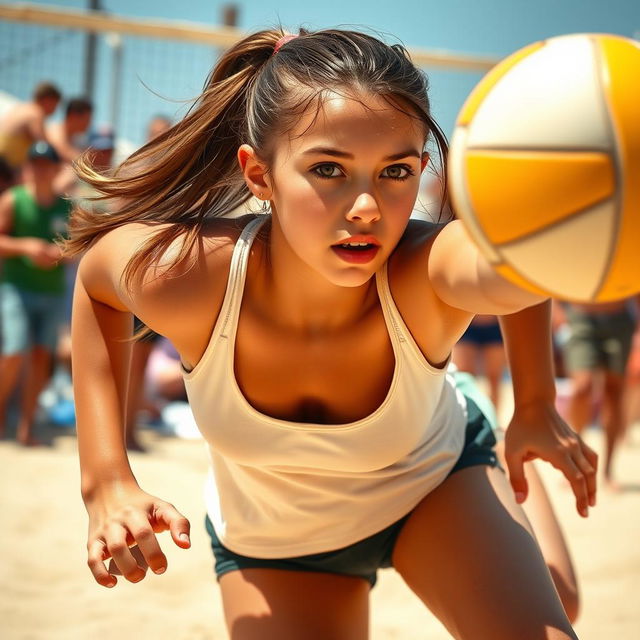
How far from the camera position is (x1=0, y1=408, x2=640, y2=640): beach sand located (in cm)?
370

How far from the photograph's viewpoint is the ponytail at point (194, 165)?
7.91 feet

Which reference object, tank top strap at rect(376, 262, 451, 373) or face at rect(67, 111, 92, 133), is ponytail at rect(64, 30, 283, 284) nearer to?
tank top strap at rect(376, 262, 451, 373)

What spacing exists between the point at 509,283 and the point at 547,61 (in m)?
0.41

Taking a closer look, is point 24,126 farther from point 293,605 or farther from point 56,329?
point 293,605

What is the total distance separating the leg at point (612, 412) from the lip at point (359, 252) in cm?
483

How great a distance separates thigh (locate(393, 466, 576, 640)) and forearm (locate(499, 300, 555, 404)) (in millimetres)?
280

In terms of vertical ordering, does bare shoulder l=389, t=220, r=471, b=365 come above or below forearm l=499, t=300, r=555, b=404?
above

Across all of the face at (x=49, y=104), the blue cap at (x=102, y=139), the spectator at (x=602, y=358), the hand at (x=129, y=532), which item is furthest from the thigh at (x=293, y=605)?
the face at (x=49, y=104)

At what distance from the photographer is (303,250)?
2027 mm

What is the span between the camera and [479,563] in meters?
2.20

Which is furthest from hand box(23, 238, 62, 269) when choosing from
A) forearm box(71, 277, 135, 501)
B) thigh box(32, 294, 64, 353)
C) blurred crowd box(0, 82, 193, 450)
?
forearm box(71, 277, 135, 501)

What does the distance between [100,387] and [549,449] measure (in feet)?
3.78

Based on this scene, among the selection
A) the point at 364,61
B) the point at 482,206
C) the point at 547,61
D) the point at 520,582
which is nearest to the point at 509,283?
the point at 482,206

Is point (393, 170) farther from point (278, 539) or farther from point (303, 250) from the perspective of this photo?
point (278, 539)
